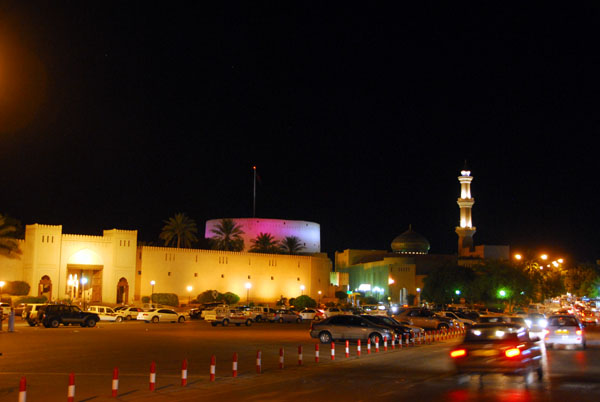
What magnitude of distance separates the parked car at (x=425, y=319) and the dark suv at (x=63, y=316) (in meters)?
16.3

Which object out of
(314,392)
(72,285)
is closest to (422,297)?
(72,285)

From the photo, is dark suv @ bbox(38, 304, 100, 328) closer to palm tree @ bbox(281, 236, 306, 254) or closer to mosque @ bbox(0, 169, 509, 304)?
mosque @ bbox(0, 169, 509, 304)

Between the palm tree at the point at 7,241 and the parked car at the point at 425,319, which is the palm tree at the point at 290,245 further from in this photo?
the parked car at the point at 425,319

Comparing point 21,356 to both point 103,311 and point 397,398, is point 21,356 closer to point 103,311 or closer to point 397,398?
point 397,398

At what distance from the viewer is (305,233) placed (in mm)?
98312

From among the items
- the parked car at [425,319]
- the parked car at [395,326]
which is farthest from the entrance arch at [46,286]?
the parked car at [395,326]

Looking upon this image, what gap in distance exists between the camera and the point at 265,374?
16.8m

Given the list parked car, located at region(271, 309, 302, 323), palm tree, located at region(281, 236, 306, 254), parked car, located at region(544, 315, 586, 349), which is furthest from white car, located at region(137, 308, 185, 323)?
palm tree, located at region(281, 236, 306, 254)

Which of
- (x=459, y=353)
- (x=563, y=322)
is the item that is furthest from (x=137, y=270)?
(x=459, y=353)

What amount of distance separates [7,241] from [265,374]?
1920 inches

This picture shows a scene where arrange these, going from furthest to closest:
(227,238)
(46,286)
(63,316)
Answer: (227,238) < (46,286) < (63,316)

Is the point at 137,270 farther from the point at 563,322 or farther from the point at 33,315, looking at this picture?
the point at 563,322

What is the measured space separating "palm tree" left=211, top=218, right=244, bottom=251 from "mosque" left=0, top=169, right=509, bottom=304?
2612 mm

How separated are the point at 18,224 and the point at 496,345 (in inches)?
2359
